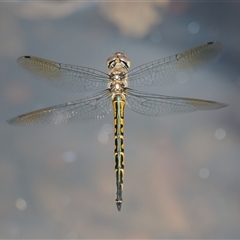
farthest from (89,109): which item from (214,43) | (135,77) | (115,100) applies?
(214,43)

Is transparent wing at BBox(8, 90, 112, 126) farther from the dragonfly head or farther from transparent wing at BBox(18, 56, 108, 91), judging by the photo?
the dragonfly head

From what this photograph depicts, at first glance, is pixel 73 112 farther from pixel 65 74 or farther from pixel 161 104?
pixel 161 104

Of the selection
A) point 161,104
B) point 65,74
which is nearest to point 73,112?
point 65,74

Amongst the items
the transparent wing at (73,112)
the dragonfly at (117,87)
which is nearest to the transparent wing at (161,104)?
the dragonfly at (117,87)

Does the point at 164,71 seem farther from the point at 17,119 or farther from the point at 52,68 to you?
the point at 17,119

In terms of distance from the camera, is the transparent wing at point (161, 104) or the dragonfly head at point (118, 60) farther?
the dragonfly head at point (118, 60)

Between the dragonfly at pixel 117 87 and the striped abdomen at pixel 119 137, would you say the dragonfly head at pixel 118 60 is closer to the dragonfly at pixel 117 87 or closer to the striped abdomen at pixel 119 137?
the dragonfly at pixel 117 87
